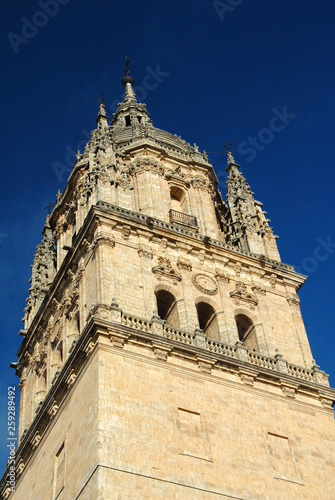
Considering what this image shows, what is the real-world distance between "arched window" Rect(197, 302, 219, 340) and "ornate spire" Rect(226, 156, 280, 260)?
486 centimetres

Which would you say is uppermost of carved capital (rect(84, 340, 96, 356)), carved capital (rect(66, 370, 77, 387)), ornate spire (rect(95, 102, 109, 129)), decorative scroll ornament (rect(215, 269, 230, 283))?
ornate spire (rect(95, 102, 109, 129))

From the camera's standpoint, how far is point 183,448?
26797mm

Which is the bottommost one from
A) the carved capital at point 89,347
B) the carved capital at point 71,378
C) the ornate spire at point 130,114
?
the carved capital at point 71,378

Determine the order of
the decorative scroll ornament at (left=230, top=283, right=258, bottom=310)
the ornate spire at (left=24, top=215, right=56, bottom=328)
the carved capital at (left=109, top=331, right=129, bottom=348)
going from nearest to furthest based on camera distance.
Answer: the carved capital at (left=109, top=331, right=129, bottom=348) → the decorative scroll ornament at (left=230, top=283, right=258, bottom=310) → the ornate spire at (left=24, top=215, right=56, bottom=328)

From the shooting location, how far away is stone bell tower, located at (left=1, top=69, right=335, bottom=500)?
26500 millimetres

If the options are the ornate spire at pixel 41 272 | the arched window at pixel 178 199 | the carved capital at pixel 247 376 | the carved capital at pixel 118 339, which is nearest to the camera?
the carved capital at pixel 118 339

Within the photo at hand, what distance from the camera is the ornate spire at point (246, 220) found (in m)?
38.3

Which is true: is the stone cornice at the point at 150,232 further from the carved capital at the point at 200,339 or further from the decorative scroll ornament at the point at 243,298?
the carved capital at the point at 200,339

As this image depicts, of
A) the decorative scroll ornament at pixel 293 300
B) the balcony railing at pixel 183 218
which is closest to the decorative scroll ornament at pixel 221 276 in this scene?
the decorative scroll ornament at pixel 293 300

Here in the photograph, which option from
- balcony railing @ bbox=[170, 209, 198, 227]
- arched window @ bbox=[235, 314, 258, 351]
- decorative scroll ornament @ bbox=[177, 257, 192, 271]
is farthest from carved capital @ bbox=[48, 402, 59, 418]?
balcony railing @ bbox=[170, 209, 198, 227]

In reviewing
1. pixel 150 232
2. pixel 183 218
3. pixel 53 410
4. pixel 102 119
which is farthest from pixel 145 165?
pixel 53 410

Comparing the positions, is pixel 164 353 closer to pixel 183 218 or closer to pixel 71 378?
pixel 71 378

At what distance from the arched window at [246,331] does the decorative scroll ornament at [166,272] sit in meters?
3.00

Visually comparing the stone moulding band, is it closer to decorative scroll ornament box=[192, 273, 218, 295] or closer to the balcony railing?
the balcony railing
